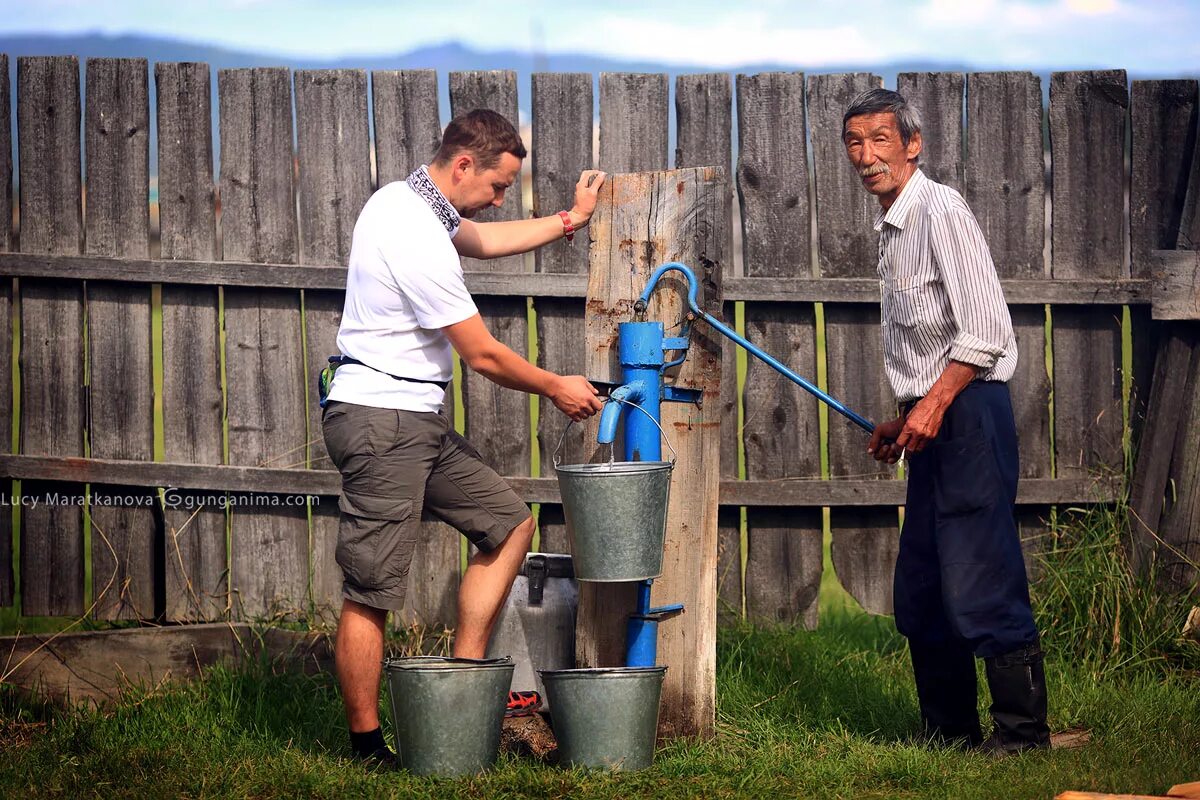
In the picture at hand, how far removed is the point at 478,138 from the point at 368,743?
1.88 metres

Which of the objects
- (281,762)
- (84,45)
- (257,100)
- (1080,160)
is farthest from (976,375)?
(84,45)

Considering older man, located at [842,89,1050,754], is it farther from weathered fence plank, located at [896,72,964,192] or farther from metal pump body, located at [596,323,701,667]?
weathered fence plank, located at [896,72,964,192]

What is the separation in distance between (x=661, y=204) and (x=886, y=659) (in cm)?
207

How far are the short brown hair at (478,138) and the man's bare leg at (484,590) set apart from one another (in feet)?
3.86

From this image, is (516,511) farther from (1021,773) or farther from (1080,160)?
(1080,160)

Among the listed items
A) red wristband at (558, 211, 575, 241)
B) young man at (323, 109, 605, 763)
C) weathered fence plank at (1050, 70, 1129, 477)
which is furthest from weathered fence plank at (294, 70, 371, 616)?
weathered fence plank at (1050, 70, 1129, 477)

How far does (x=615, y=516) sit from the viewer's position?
139 inches

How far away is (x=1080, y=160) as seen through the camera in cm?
496

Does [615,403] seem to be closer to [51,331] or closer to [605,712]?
[605,712]

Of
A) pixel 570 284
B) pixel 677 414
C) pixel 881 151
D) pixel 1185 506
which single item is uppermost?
pixel 881 151

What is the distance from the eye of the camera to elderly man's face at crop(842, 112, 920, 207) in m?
3.76

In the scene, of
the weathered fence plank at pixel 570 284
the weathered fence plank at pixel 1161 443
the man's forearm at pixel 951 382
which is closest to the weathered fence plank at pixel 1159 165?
the weathered fence plank at pixel 570 284

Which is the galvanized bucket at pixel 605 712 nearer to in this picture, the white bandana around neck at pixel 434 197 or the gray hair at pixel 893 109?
the white bandana around neck at pixel 434 197

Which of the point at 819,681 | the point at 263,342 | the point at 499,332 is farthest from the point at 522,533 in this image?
the point at 263,342
